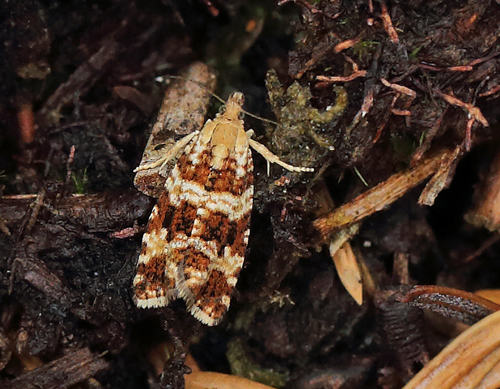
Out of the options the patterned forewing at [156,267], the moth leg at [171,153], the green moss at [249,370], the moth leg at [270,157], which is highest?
the moth leg at [171,153]

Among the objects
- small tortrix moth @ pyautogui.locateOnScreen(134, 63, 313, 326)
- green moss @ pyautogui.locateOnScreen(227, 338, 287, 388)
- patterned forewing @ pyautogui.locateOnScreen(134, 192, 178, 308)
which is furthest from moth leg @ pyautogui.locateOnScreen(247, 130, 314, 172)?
green moss @ pyautogui.locateOnScreen(227, 338, 287, 388)

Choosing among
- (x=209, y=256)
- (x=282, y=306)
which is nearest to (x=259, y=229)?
(x=209, y=256)

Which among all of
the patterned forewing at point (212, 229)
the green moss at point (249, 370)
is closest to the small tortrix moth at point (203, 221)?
the patterned forewing at point (212, 229)

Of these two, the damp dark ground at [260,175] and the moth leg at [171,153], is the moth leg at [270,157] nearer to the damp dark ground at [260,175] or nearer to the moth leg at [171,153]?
the damp dark ground at [260,175]

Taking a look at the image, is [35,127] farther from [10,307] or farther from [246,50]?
[246,50]

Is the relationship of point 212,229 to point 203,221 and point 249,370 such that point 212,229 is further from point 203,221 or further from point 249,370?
point 249,370
